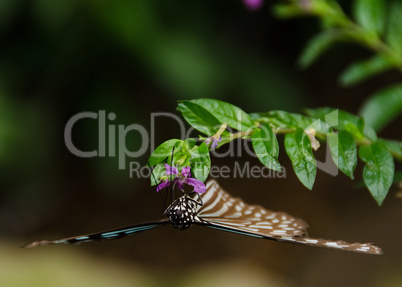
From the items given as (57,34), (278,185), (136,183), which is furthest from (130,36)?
(278,185)

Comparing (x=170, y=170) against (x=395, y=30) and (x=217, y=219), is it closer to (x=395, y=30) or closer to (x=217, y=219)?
(x=217, y=219)

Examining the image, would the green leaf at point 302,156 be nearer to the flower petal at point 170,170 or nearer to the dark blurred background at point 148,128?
the flower petal at point 170,170

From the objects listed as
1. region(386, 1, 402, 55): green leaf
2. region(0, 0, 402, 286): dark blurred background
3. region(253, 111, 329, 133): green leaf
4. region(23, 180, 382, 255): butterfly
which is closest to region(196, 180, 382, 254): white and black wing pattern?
region(23, 180, 382, 255): butterfly

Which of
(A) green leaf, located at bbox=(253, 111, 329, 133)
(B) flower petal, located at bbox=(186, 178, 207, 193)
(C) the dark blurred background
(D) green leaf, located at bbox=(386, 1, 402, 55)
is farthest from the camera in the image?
(C) the dark blurred background

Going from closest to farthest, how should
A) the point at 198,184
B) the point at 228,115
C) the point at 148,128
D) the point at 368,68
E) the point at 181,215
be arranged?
the point at 198,184 → the point at 228,115 → the point at 181,215 → the point at 368,68 → the point at 148,128

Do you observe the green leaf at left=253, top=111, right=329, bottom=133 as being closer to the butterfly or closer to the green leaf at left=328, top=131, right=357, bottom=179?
the green leaf at left=328, top=131, right=357, bottom=179

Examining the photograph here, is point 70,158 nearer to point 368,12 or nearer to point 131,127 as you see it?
point 131,127

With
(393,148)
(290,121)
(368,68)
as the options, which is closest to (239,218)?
(290,121)
